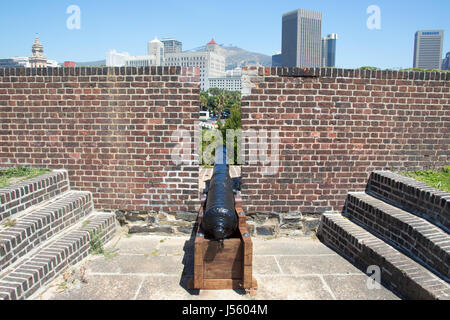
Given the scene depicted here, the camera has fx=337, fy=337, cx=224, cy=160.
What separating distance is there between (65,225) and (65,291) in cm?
125

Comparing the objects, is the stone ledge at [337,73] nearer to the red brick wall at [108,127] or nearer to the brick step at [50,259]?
the red brick wall at [108,127]

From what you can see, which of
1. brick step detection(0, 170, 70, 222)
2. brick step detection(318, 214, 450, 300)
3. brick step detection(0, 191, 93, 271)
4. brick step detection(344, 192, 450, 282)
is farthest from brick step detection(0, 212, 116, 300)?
brick step detection(344, 192, 450, 282)

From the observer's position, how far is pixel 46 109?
556 cm

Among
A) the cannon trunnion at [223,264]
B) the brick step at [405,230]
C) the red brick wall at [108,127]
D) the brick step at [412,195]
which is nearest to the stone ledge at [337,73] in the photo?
the red brick wall at [108,127]

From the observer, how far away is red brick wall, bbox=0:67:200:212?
5.47m

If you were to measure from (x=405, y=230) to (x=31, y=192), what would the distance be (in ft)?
16.4

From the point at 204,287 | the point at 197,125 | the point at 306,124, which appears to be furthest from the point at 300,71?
the point at 204,287

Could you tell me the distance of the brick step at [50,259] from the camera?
11.2 ft

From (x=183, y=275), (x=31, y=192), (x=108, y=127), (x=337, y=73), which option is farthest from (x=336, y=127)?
(x=31, y=192)

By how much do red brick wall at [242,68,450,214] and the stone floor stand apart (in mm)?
978

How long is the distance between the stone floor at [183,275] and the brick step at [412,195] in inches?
45.3

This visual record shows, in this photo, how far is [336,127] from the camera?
219 inches

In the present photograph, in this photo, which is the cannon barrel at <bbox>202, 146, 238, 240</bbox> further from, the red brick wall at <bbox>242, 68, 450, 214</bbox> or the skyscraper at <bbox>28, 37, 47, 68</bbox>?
the skyscraper at <bbox>28, 37, 47, 68</bbox>

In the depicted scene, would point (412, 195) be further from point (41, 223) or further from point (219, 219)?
point (41, 223)
